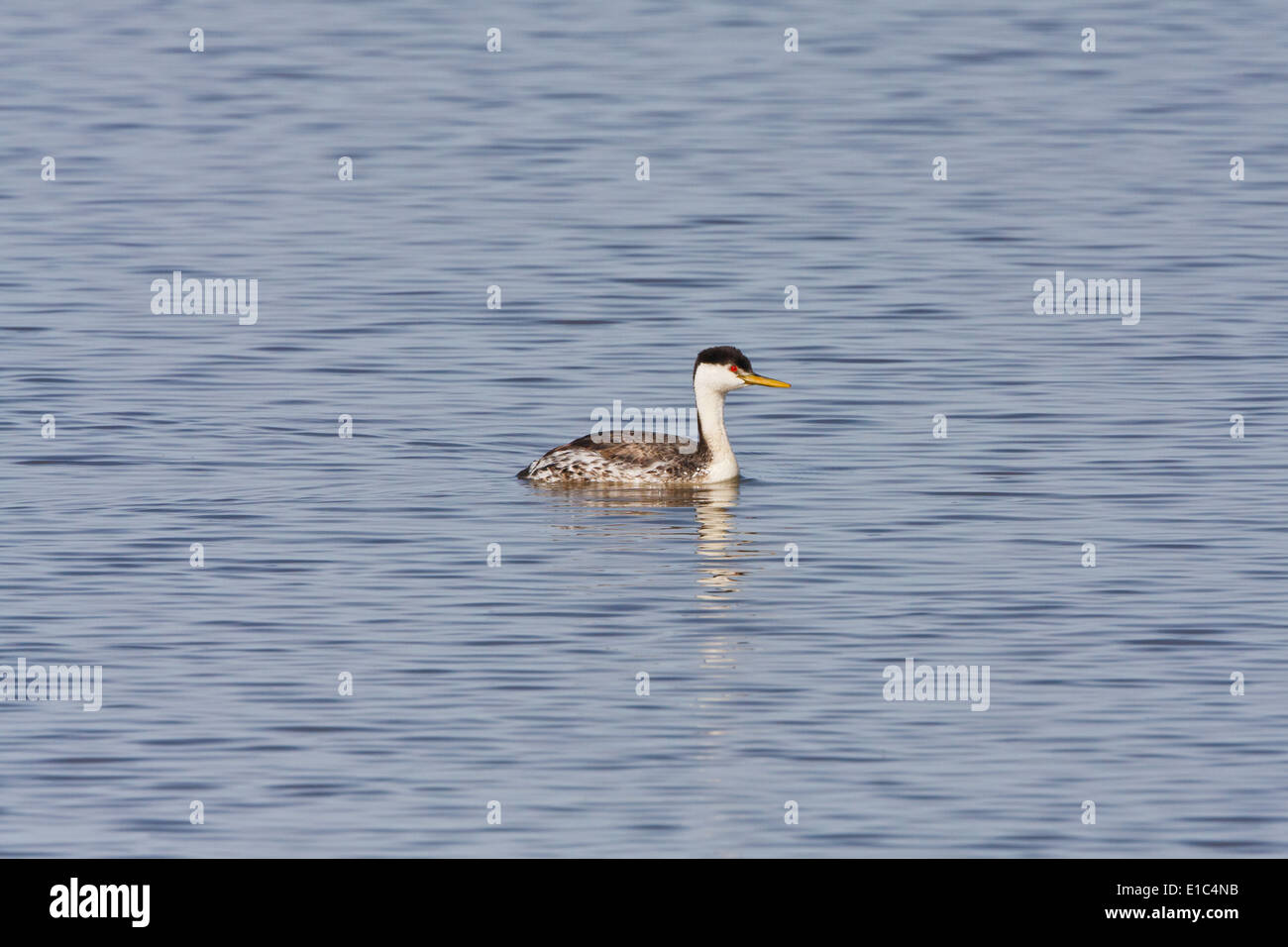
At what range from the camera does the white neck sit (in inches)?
777

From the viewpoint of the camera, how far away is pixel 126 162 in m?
33.5

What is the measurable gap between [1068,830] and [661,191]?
20629mm

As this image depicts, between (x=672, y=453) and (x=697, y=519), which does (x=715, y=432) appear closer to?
(x=672, y=453)

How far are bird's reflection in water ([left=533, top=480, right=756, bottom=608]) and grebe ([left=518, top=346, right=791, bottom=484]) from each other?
112mm

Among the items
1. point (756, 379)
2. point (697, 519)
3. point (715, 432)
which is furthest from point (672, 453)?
point (697, 519)

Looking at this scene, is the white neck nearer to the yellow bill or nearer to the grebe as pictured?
the grebe

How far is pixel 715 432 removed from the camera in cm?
1997

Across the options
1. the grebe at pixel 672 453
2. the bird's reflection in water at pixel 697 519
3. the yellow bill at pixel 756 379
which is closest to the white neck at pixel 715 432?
the grebe at pixel 672 453

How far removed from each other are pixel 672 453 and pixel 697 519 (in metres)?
1.53

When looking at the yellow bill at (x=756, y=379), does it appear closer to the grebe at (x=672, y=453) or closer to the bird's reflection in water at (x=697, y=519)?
the grebe at (x=672, y=453)

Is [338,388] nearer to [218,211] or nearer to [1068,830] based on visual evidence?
[218,211]

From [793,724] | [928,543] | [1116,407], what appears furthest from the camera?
[1116,407]
